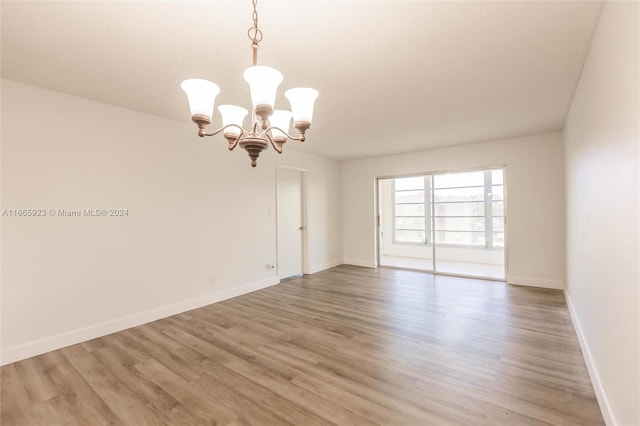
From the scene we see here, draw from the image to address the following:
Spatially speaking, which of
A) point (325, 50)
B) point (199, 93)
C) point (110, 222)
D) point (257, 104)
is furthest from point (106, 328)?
point (325, 50)

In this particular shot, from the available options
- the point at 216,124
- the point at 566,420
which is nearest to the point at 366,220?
the point at 216,124

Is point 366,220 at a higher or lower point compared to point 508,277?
higher

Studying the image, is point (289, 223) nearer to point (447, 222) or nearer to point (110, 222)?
point (110, 222)

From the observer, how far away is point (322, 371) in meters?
2.35

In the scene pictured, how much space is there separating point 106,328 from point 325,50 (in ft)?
11.7

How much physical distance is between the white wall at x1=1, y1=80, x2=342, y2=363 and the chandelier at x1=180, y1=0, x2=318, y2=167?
2.04 m

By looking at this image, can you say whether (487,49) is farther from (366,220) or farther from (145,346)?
(366,220)

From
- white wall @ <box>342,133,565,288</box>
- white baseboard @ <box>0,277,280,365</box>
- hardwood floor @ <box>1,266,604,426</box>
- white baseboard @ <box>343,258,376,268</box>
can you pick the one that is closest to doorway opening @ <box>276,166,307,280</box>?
white baseboard @ <box>0,277,280,365</box>

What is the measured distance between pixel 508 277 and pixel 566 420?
3.68 meters

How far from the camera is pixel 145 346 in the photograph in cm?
284

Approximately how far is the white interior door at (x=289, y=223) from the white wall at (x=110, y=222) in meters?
0.68

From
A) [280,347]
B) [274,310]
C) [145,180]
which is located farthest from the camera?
[274,310]

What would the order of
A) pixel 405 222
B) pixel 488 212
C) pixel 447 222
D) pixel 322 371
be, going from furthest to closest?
pixel 405 222 → pixel 447 222 → pixel 488 212 → pixel 322 371

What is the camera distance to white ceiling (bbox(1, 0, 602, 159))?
174 centimetres
